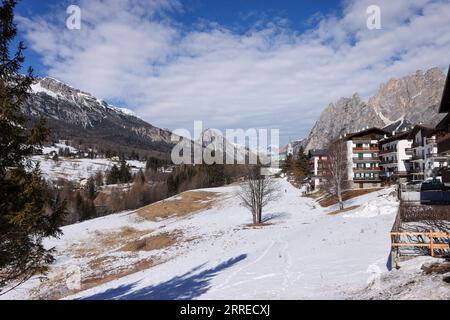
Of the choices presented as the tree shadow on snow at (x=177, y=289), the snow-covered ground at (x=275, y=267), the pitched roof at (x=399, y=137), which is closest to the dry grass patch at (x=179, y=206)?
the snow-covered ground at (x=275, y=267)

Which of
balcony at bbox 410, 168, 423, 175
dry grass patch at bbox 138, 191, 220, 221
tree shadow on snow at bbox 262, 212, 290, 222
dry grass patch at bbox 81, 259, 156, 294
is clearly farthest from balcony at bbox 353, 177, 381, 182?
dry grass patch at bbox 81, 259, 156, 294

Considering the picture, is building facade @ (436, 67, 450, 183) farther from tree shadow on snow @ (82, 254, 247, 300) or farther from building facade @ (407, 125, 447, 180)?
building facade @ (407, 125, 447, 180)

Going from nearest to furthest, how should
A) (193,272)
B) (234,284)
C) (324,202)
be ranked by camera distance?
(234,284) → (193,272) → (324,202)

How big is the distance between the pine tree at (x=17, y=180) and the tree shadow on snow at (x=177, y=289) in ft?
22.6

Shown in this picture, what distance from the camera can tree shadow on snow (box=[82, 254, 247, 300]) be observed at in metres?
18.2

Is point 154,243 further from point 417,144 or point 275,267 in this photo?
point 417,144

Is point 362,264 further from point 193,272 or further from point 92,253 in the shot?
point 92,253

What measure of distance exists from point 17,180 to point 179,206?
73.3 metres

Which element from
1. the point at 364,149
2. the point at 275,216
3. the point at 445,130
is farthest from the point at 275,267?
the point at 364,149

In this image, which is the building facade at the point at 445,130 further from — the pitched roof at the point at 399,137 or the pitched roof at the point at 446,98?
the pitched roof at the point at 399,137

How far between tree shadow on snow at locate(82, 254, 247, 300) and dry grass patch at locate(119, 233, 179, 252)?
2247cm

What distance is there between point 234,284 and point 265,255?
27.3ft

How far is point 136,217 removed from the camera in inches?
3027
